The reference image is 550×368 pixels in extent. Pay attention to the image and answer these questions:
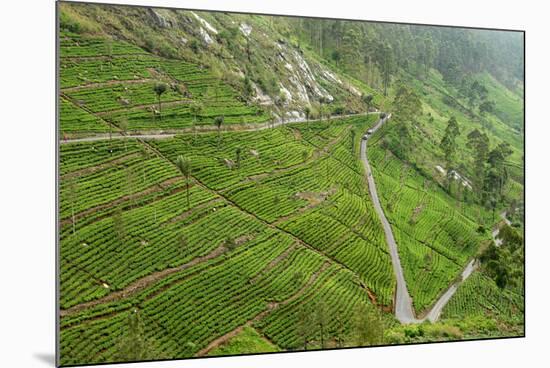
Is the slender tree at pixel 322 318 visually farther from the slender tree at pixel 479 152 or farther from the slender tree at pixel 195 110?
Result: the slender tree at pixel 479 152

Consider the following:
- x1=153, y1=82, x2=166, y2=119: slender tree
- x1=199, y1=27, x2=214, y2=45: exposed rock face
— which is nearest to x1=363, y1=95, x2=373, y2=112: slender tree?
x1=199, y1=27, x2=214, y2=45: exposed rock face

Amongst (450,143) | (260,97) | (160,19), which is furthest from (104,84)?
(450,143)

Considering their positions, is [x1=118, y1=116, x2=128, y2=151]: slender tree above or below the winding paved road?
above

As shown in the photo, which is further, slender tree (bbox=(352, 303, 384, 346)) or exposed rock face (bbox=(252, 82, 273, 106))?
exposed rock face (bbox=(252, 82, 273, 106))

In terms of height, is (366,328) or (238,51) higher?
(238,51)

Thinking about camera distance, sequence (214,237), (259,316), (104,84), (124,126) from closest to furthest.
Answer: (104,84) → (124,126) → (259,316) → (214,237)

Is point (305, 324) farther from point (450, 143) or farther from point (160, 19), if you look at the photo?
point (160, 19)

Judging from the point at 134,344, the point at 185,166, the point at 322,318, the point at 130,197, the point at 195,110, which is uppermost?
the point at 195,110

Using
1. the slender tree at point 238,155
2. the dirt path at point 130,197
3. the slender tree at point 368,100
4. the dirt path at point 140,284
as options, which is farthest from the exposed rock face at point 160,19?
the slender tree at point 368,100

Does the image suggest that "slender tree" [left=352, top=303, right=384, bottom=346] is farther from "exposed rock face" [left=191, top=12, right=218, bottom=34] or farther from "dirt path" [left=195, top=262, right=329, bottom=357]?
"exposed rock face" [left=191, top=12, right=218, bottom=34]
